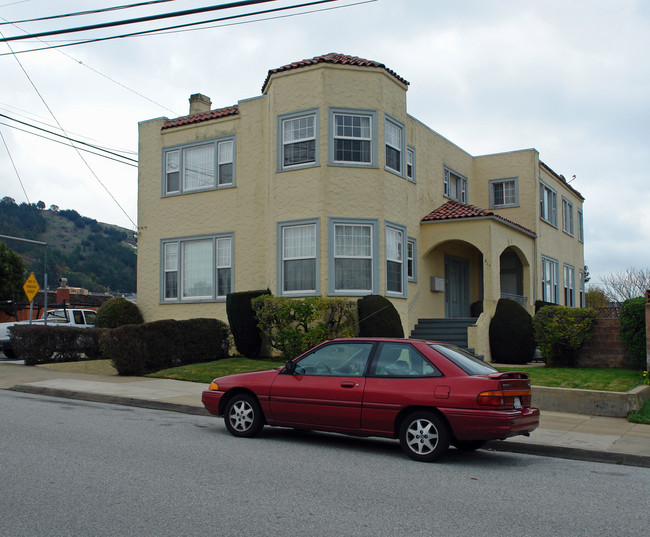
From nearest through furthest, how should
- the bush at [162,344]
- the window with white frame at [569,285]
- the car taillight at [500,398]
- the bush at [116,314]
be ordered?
the car taillight at [500,398]
the bush at [162,344]
the bush at [116,314]
the window with white frame at [569,285]

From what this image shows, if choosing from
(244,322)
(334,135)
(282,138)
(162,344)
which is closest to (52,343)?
(162,344)

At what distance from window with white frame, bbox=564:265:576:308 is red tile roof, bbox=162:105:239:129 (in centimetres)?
1619

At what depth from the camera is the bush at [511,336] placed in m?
18.8

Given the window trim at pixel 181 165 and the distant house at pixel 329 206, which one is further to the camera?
the window trim at pixel 181 165

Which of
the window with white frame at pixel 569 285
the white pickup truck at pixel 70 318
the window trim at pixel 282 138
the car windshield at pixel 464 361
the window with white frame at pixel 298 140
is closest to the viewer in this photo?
the car windshield at pixel 464 361

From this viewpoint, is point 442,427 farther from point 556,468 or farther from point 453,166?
point 453,166

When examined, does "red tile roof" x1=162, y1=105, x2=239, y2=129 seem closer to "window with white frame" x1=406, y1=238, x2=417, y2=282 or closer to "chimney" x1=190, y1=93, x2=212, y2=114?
"chimney" x1=190, y1=93, x2=212, y2=114

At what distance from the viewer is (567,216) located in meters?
30.0

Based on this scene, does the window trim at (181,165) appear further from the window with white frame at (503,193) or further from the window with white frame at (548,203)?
the window with white frame at (548,203)

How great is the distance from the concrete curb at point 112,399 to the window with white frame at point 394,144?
957 cm

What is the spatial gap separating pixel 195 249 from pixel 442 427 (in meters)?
14.5

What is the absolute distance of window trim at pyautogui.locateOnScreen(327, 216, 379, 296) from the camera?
57.7ft

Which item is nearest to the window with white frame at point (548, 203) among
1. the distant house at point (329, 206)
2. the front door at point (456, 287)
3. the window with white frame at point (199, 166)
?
the distant house at point (329, 206)

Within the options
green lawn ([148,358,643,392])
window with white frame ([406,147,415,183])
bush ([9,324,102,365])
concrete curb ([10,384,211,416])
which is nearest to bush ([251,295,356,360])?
green lawn ([148,358,643,392])
